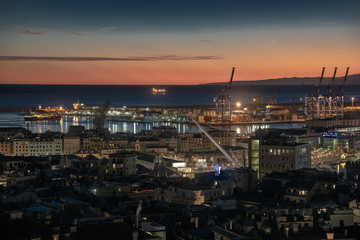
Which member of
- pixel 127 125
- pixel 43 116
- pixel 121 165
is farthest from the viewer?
pixel 43 116

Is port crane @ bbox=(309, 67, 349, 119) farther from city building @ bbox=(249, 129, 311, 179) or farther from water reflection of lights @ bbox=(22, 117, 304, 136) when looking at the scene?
city building @ bbox=(249, 129, 311, 179)

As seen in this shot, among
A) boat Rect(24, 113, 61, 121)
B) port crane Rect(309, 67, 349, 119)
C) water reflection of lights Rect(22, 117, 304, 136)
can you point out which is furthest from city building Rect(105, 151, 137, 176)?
boat Rect(24, 113, 61, 121)

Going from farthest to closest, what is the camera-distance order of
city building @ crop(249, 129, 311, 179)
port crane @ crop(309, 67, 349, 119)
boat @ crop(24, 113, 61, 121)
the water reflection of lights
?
boat @ crop(24, 113, 61, 121) < port crane @ crop(309, 67, 349, 119) < the water reflection of lights < city building @ crop(249, 129, 311, 179)

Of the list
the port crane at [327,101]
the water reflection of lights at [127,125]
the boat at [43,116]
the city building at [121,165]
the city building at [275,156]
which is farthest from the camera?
the boat at [43,116]

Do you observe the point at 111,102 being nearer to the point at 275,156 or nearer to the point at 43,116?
the point at 43,116

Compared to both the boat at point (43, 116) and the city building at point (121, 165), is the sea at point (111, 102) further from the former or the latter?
the city building at point (121, 165)

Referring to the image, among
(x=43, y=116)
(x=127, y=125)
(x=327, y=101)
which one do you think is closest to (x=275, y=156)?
(x=127, y=125)

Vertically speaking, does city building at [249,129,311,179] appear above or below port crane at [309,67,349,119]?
below

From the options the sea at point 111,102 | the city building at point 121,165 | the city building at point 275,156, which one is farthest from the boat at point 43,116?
the city building at point 121,165

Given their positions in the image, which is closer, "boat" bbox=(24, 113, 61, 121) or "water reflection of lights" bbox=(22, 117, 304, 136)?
"water reflection of lights" bbox=(22, 117, 304, 136)

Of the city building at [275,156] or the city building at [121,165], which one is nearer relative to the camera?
the city building at [121,165]

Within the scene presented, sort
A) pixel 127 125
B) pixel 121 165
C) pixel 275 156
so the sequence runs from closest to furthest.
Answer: pixel 121 165 → pixel 275 156 → pixel 127 125

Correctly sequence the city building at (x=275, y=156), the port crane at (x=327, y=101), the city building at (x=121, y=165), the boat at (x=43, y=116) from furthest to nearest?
the boat at (x=43, y=116) → the port crane at (x=327, y=101) → the city building at (x=275, y=156) → the city building at (x=121, y=165)
